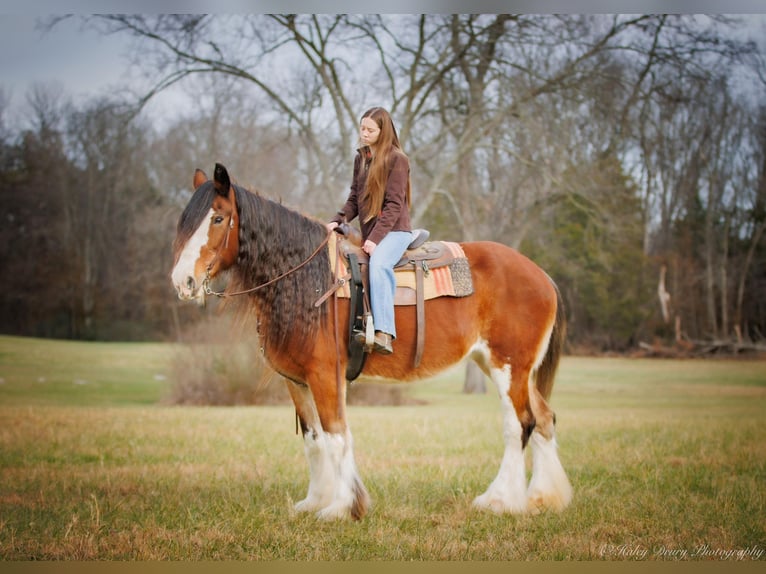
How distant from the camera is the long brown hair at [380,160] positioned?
3689 millimetres

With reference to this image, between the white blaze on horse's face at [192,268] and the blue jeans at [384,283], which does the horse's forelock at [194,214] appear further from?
the blue jeans at [384,283]

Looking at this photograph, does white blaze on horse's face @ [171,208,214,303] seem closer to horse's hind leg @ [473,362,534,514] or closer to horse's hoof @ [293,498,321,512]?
horse's hoof @ [293,498,321,512]

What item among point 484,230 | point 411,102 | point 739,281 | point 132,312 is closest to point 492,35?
point 411,102

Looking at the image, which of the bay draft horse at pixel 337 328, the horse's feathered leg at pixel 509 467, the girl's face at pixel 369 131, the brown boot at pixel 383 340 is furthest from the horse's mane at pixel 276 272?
the horse's feathered leg at pixel 509 467

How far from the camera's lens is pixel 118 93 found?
8.56m

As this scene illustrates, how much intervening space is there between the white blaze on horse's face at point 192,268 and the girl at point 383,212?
747mm

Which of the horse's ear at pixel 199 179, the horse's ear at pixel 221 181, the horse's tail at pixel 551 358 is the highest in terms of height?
the horse's ear at pixel 199 179

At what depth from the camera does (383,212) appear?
146 inches

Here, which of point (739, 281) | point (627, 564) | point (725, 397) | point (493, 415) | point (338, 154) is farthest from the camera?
point (338, 154)

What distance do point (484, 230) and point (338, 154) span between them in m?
2.83

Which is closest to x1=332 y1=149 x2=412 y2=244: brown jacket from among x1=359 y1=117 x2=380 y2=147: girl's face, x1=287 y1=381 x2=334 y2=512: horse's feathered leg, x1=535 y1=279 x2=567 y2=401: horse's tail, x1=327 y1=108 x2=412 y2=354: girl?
x1=327 y1=108 x2=412 y2=354: girl

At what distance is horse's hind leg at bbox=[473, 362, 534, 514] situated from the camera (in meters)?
3.82

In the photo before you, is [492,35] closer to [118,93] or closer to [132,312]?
[118,93]

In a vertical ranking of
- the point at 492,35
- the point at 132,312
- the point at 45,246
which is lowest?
the point at 132,312
